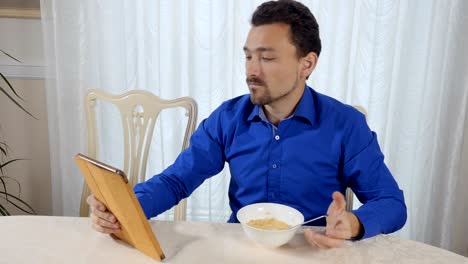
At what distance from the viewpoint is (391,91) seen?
2182 millimetres

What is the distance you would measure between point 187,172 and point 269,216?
1.17ft

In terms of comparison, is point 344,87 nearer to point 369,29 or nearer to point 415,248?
point 369,29

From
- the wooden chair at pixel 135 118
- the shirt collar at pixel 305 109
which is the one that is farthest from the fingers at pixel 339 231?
the wooden chair at pixel 135 118

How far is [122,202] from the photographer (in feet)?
3.16

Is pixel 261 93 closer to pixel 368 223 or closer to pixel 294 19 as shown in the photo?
pixel 294 19

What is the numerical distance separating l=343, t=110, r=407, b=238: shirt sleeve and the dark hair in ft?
1.00

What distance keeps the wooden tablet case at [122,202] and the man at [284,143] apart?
0.21 metres

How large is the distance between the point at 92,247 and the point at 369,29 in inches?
65.3

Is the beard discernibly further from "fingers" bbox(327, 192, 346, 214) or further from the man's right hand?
the man's right hand

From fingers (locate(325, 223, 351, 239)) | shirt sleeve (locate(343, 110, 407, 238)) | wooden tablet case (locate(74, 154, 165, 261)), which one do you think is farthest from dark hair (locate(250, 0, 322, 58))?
wooden tablet case (locate(74, 154, 165, 261))

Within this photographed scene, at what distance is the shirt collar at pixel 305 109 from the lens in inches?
53.3

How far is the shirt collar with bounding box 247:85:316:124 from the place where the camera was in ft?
4.44

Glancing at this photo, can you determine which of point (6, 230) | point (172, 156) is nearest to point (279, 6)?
point (6, 230)

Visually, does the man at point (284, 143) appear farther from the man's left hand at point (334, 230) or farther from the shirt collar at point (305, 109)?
the man's left hand at point (334, 230)
